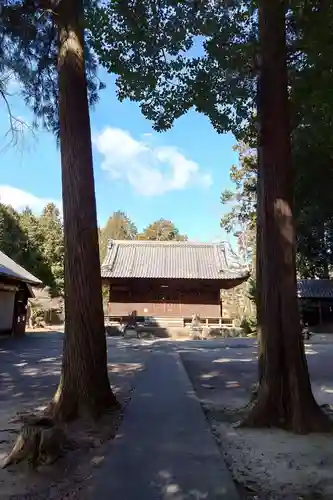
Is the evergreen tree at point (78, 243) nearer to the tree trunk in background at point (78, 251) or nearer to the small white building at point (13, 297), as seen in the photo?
the tree trunk in background at point (78, 251)

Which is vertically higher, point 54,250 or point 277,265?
point 54,250

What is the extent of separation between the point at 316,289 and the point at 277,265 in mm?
22782

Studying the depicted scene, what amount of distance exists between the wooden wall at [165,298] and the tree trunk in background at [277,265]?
69.2 feet

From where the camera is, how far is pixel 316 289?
26828 millimetres

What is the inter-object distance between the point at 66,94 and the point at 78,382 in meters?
3.88

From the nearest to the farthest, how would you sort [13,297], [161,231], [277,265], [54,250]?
[277,265] < [13,297] < [54,250] < [161,231]

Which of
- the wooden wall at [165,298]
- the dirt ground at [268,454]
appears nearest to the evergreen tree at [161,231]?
the wooden wall at [165,298]

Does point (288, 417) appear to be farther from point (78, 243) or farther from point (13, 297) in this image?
point (13, 297)

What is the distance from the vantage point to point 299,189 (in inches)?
532

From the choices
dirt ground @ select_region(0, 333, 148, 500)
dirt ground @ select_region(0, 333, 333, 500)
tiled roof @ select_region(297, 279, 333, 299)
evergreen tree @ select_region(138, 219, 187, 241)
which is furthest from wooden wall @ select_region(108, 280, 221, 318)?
evergreen tree @ select_region(138, 219, 187, 241)

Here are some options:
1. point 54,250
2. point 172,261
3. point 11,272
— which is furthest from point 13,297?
point 172,261

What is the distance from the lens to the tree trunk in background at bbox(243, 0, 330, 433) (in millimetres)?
5215

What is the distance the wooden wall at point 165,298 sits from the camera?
26641mm

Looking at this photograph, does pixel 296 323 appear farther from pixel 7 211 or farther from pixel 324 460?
pixel 7 211
